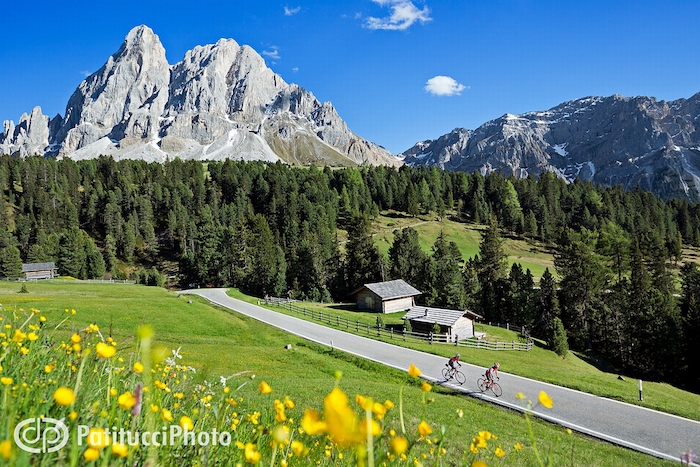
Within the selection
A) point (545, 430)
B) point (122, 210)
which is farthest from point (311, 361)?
point (122, 210)

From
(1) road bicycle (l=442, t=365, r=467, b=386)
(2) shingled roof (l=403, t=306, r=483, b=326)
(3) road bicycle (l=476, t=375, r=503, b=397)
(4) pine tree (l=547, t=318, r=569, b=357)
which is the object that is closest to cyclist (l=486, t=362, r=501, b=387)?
(3) road bicycle (l=476, t=375, r=503, b=397)

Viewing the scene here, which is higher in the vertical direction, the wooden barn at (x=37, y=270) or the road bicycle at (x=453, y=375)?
the wooden barn at (x=37, y=270)

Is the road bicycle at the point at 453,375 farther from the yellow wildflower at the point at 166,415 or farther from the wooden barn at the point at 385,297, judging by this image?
the wooden barn at the point at 385,297

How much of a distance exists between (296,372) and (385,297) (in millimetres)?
36651

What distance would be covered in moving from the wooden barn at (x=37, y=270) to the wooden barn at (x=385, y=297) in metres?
68.0

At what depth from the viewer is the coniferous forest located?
54.6m

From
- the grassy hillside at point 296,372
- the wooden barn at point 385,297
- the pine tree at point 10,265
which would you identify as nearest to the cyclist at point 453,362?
the grassy hillside at point 296,372

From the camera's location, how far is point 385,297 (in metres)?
57.3

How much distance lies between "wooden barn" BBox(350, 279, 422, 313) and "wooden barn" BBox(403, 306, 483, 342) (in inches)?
447

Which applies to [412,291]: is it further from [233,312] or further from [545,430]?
[545,430]

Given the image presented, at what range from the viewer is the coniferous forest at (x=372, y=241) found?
179 feet

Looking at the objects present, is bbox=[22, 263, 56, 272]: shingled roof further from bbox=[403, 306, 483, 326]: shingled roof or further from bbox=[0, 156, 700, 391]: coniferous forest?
bbox=[403, 306, 483, 326]: shingled roof

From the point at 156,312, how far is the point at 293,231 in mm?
64619

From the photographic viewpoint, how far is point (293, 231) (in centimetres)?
9950
